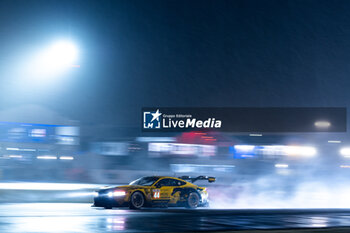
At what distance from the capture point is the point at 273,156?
114ft

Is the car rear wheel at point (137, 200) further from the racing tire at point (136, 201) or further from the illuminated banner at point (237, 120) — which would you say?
the illuminated banner at point (237, 120)

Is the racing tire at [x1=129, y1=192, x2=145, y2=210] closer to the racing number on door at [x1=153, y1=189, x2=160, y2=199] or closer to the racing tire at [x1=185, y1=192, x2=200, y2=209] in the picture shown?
the racing number on door at [x1=153, y1=189, x2=160, y2=199]

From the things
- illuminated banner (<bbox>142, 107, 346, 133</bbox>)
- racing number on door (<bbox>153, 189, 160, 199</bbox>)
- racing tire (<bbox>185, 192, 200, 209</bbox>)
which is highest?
illuminated banner (<bbox>142, 107, 346, 133</bbox>)

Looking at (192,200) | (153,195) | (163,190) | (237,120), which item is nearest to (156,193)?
(153,195)

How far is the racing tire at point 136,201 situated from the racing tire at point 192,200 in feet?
5.94

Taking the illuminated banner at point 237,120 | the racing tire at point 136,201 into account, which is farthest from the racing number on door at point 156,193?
the illuminated banner at point 237,120

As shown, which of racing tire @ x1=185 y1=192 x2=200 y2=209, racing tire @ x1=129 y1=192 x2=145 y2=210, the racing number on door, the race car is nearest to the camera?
the race car

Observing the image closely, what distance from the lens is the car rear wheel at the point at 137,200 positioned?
13.2 meters

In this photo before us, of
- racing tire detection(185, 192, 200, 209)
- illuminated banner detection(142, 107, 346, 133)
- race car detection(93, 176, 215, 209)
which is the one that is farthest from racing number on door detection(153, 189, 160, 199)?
illuminated banner detection(142, 107, 346, 133)

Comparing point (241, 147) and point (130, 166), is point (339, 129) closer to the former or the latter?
point (241, 147)

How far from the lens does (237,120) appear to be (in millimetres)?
30516

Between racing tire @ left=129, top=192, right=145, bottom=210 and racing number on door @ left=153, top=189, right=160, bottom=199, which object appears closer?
racing tire @ left=129, top=192, right=145, bottom=210

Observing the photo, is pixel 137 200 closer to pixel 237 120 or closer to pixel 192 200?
pixel 192 200

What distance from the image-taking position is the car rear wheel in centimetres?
1317
